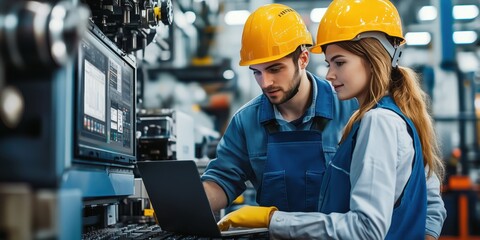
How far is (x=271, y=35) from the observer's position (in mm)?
2393

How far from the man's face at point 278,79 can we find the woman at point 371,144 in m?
0.41

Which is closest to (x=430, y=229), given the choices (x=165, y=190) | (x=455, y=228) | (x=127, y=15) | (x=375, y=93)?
(x=375, y=93)

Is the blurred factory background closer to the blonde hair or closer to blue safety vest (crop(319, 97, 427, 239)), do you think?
blue safety vest (crop(319, 97, 427, 239))

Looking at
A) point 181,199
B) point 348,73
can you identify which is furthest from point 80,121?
point 348,73

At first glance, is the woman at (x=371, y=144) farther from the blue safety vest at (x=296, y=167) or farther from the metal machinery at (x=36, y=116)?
the metal machinery at (x=36, y=116)

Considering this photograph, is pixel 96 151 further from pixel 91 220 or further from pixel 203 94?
pixel 203 94

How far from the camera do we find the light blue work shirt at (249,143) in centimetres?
235

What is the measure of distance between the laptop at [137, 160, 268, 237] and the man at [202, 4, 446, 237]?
44cm

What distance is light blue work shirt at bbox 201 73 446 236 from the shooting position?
235 centimetres

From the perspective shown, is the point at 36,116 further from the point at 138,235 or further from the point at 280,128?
the point at 280,128

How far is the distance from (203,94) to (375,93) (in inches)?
265

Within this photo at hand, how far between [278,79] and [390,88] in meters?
0.65

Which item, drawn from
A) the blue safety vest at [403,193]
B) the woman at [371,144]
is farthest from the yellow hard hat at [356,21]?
the blue safety vest at [403,193]

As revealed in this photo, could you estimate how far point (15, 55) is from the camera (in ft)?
2.21
